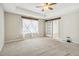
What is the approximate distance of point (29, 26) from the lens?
6.98 meters

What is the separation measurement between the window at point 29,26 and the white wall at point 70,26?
2.53 meters

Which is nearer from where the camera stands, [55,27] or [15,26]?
[15,26]

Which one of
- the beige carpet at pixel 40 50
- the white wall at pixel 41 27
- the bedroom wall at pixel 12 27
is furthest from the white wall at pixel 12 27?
the white wall at pixel 41 27

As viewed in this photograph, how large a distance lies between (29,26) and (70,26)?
3.60 meters

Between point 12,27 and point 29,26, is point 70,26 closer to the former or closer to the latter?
point 29,26

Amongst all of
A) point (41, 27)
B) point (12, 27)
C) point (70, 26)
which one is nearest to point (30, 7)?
point (12, 27)

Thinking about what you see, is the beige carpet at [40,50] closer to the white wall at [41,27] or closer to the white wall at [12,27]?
the white wall at [12,27]

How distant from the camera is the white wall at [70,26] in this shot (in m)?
5.12

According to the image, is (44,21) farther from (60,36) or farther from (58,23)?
(60,36)

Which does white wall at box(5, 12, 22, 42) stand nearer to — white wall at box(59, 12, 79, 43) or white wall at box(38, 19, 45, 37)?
white wall at box(38, 19, 45, 37)

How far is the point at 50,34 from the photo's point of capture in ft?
26.0

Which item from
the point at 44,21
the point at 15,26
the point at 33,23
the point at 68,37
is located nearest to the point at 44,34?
the point at 44,21

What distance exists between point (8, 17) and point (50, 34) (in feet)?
14.9

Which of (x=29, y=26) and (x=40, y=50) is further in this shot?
(x=29, y=26)
